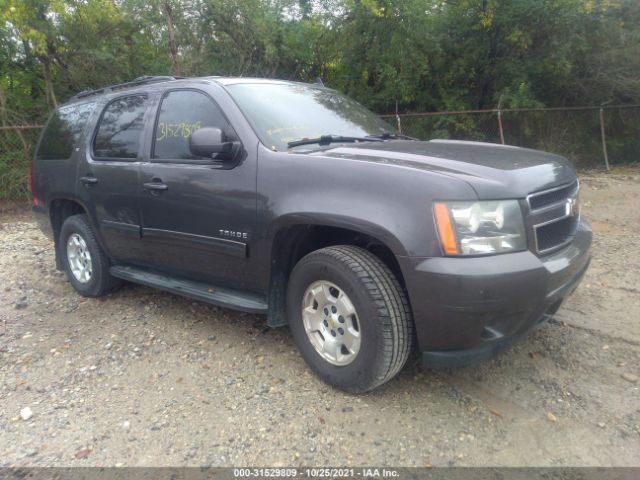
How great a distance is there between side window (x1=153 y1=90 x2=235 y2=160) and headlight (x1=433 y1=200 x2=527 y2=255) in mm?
1702

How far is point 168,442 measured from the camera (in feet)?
8.63

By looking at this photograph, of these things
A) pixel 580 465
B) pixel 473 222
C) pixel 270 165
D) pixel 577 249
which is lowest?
pixel 580 465

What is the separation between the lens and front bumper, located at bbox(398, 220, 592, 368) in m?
2.42

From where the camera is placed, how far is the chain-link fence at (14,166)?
30.6 ft

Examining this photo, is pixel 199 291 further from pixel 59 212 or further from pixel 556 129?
pixel 556 129

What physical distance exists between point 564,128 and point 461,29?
3.25 meters

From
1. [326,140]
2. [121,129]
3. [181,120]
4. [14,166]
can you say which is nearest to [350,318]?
[326,140]

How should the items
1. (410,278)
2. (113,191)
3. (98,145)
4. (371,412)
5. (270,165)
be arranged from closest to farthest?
(410,278) < (371,412) < (270,165) < (113,191) < (98,145)

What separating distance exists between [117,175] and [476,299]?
9.71ft

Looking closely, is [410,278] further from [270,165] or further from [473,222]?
[270,165]

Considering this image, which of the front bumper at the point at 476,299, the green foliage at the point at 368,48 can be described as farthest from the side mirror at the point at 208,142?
the green foliage at the point at 368,48

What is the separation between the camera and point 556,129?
11406 mm

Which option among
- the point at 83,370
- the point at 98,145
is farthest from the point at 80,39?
the point at 83,370

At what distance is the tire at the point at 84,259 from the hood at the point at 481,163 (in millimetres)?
2518
